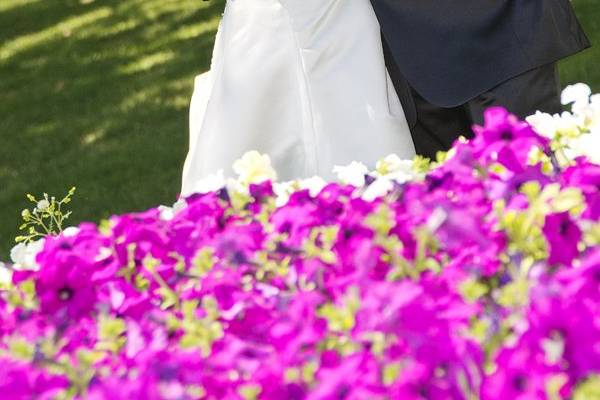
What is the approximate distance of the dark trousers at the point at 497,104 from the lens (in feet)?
14.2

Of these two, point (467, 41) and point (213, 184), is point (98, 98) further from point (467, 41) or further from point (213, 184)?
point (213, 184)

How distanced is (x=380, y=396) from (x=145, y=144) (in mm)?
6286

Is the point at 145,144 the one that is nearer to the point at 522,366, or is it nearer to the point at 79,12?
the point at 79,12

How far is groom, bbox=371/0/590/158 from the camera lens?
433 centimetres

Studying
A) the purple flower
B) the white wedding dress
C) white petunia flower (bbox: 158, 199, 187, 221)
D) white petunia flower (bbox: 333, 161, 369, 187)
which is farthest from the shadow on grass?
the purple flower

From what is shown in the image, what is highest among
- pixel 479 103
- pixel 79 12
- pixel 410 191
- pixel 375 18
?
pixel 410 191

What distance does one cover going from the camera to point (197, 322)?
221 centimetres

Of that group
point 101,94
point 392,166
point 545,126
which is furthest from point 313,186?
point 101,94

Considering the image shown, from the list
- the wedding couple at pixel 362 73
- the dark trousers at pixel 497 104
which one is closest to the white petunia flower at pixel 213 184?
the wedding couple at pixel 362 73

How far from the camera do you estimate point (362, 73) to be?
441 cm

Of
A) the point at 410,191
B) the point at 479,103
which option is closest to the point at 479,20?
the point at 479,103

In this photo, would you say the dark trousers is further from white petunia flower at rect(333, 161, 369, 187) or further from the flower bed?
white petunia flower at rect(333, 161, 369, 187)

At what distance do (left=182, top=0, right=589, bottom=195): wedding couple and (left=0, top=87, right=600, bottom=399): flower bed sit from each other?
1.43 m

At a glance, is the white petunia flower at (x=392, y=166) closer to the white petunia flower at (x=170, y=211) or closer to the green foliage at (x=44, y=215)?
the white petunia flower at (x=170, y=211)
